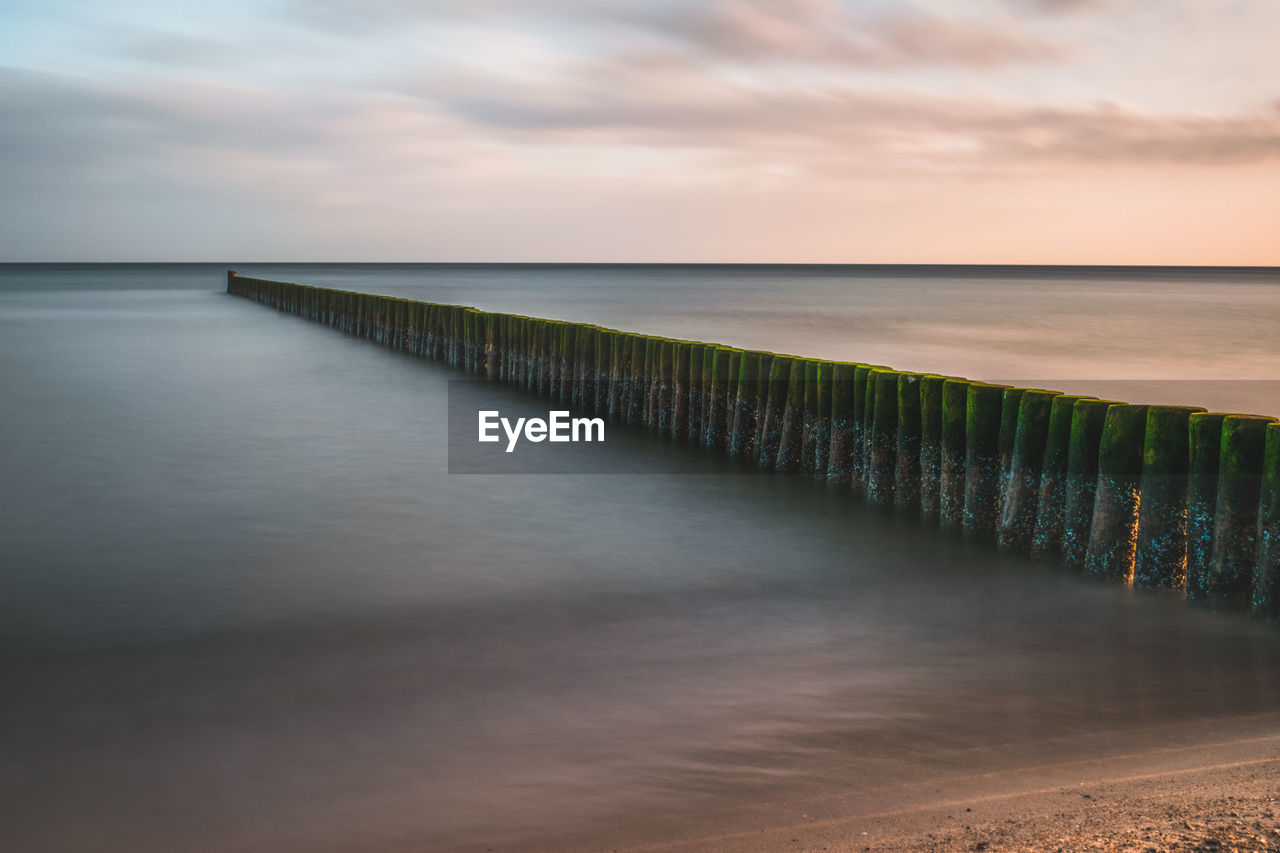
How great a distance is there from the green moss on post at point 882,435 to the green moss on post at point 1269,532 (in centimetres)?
284

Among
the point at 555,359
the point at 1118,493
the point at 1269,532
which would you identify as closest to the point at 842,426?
the point at 1118,493

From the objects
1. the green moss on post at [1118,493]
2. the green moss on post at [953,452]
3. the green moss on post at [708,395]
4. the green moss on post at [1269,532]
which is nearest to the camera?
the green moss on post at [1269,532]

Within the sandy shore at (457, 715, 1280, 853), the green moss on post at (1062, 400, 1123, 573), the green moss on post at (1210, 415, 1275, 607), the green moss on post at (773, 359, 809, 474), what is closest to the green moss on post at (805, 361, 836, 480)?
the green moss on post at (773, 359, 809, 474)

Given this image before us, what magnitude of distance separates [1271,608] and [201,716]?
473cm

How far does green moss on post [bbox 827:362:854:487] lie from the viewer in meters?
8.30

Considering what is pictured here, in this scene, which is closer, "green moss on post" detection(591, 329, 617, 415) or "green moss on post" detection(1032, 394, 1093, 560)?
"green moss on post" detection(1032, 394, 1093, 560)

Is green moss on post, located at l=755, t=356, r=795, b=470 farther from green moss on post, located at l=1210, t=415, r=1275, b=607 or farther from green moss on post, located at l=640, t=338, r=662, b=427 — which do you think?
green moss on post, located at l=1210, t=415, r=1275, b=607

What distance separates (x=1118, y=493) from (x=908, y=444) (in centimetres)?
192

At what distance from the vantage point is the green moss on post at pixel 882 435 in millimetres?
7828

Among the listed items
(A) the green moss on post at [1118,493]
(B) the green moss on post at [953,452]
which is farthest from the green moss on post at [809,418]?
(A) the green moss on post at [1118,493]

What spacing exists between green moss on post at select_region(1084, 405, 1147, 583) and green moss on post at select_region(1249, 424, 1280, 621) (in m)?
0.71

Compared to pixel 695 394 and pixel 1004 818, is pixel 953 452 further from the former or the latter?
pixel 1004 818

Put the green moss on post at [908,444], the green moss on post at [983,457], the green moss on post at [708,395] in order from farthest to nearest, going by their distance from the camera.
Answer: the green moss on post at [708,395], the green moss on post at [908,444], the green moss on post at [983,457]

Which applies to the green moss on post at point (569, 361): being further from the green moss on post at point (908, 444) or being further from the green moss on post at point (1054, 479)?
the green moss on post at point (1054, 479)
